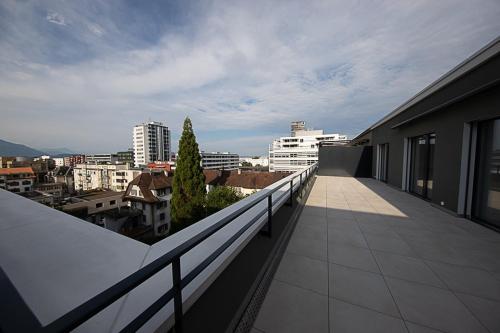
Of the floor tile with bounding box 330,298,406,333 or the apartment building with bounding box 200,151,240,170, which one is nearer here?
Result: the floor tile with bounding box 330,298,406,333

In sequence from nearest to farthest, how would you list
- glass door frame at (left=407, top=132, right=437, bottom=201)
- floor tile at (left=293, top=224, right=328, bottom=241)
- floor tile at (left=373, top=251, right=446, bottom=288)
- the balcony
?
1. the balcony
2. floor tile at (left=373, top=251, right=446, bottom=288)
3. floor tile at (left=293, top=224, right=328, bottom=241)
4. glass door frame at (left=407, top=132, right=437, bottom=201)

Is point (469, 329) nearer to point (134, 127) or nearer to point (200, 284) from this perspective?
point (200, 284)

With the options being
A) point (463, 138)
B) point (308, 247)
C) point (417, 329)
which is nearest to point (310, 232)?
point (308, 247)

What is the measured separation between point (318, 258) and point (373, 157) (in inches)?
437

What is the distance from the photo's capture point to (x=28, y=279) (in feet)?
3.99

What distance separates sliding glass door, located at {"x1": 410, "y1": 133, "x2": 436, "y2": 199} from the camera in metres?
5.95

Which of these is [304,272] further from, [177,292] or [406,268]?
[177,292]

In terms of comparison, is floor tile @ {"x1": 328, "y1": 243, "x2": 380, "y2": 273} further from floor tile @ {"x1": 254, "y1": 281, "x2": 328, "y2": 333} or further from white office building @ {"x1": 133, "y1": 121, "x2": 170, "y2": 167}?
white office building @ {"x1": 133, "y1": 121, "x2": 170, "y2": 167}

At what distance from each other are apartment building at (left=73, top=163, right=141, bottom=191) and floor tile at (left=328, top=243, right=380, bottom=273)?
138 ft

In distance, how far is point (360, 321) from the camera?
1.74m

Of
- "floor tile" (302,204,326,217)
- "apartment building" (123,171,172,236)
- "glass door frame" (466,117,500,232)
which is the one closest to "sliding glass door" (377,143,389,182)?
"glass door frame" (466,117,500,232)

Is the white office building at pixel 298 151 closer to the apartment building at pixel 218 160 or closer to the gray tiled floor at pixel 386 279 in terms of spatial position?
the apartment building at pixel 218 160

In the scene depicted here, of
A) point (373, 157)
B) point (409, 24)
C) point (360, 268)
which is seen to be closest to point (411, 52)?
point (409, 24)

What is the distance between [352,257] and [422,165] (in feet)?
19.3
